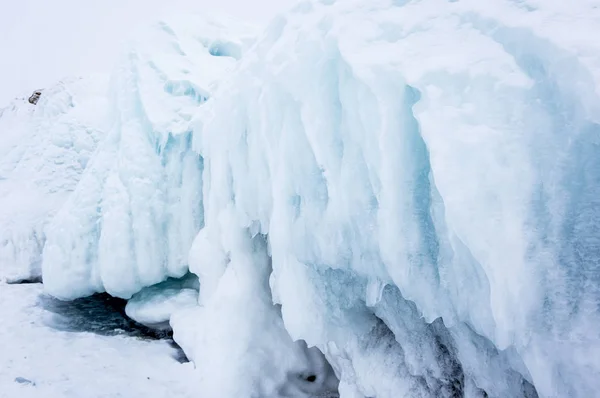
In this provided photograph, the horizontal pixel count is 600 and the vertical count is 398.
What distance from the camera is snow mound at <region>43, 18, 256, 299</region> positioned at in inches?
202

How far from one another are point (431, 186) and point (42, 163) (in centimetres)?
717

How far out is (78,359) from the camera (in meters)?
4.23

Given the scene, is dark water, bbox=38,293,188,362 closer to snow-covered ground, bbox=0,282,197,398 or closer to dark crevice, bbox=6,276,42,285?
snow-covered ground, bbox=0,282,197,398

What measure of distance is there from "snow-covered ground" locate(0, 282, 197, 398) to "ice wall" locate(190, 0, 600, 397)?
2.79ft

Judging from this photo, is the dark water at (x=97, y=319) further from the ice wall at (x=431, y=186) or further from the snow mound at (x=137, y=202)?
the ice wall at (x=431, y=186)

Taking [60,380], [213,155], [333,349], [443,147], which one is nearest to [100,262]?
[60,380]

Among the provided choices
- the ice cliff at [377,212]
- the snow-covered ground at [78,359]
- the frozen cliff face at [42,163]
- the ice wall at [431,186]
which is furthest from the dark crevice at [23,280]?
the ice wall at [431,186]

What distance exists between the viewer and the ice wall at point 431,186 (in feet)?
7.04

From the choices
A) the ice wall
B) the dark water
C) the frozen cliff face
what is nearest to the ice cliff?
the ice wall

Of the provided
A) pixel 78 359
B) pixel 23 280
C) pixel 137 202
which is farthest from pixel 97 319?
pixel 23 280

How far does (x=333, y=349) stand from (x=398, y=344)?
2.09 ft

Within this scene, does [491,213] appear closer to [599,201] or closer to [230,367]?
[599,201]

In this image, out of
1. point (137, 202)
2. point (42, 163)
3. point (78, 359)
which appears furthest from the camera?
point (42, 163)

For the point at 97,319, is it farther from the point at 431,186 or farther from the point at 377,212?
the point at 431,186
